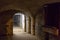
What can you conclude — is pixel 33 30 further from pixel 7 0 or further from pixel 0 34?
pixel 7 0

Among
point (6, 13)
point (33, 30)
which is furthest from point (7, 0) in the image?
point (33, 30)

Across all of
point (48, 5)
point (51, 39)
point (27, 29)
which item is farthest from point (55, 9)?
point (27, 29)

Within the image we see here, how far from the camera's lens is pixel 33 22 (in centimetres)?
956

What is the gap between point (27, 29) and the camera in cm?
1129

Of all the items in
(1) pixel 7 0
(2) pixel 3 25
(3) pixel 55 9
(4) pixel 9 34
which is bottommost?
(4) pixel 9 34

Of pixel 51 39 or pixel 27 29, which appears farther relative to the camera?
pixel 27 29

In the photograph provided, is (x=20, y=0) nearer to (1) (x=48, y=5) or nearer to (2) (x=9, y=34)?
(1) (x=48, y=5)

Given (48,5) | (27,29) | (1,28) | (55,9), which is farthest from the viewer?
(27,29)

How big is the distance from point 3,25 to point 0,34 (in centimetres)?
63

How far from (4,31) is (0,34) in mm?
331

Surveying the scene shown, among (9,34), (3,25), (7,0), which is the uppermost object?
(7,0)

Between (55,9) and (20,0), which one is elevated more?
(20,0)

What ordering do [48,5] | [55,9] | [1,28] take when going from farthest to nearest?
[1,28] → [48,5] → [55,9]

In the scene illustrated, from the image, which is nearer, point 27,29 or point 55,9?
point 55,9
